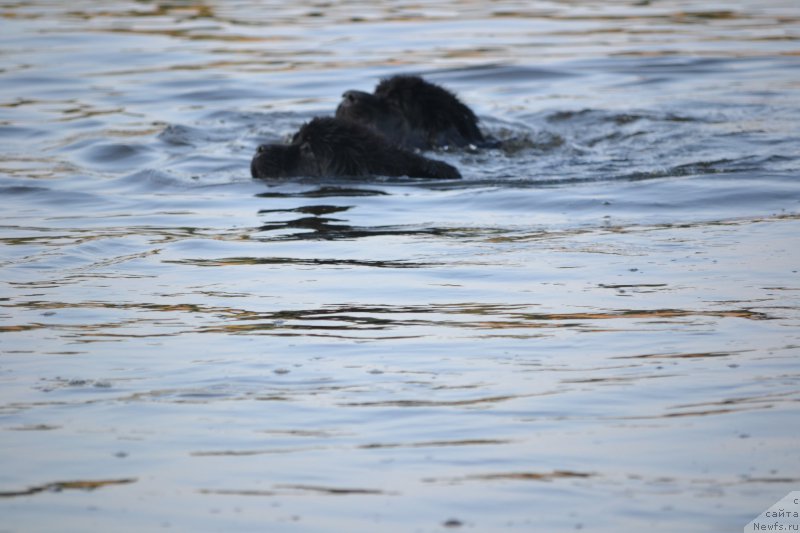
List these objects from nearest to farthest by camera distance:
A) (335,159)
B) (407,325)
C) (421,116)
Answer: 1. (407,325)
2. (335,159)
3. (421,116)

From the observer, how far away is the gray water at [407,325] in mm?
3980

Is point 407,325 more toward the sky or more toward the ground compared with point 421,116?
more toward the ground

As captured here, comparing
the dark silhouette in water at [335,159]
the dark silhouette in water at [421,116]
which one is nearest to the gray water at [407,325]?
the dark silhouette in water at [335,159]

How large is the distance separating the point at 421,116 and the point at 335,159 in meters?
1.69

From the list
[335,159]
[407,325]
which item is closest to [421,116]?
[335,159]

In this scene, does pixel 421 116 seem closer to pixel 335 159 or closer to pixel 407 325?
pixel 335 159

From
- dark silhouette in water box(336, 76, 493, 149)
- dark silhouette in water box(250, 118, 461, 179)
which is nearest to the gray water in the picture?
dark silhouette in water box(250, 118, 461, 179)

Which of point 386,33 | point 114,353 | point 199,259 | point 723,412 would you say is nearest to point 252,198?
Result: point 199,259

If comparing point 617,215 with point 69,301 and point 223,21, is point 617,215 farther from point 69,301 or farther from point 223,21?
point 223,21

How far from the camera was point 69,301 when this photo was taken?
6246 millimetres

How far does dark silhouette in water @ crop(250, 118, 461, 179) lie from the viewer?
9.98m

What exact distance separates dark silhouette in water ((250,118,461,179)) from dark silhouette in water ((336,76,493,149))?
1353mm

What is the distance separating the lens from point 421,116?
1152cm

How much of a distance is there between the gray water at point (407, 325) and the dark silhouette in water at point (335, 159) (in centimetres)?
19
